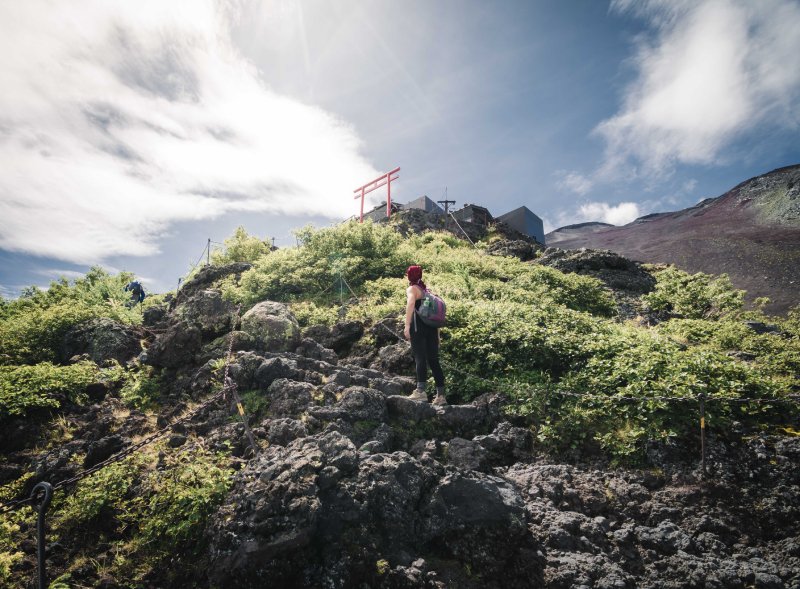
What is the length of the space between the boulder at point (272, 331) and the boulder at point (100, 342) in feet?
12.2

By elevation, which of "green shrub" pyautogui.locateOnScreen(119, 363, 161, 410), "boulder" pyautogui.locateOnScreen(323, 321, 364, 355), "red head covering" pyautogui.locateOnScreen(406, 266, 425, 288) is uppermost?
"red head covering" pyautogui.locateOnScreen(406, 266, 425, 288)

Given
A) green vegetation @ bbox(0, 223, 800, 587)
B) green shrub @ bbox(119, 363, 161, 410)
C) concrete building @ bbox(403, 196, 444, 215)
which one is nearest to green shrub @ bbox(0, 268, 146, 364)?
green vegetation @ bbox(0, 223, 800, 587)

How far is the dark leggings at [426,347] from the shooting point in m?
6.58

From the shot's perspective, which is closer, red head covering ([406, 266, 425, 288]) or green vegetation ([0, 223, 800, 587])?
green vegetation ([0, 223, 800, 587])

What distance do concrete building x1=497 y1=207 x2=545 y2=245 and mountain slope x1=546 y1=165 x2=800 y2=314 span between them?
1011 cm

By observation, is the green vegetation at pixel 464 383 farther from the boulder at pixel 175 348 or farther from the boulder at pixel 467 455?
the boulder at pixel 467 455

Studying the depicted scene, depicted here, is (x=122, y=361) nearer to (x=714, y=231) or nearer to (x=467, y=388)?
(x=467, y=388)

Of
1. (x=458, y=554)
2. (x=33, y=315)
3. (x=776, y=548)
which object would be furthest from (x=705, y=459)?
(x=33, y=315)

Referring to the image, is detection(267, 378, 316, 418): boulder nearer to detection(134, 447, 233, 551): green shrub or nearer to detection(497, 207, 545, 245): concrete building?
detection(134, 447, 233, 551): green shrub

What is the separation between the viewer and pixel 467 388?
281 inches

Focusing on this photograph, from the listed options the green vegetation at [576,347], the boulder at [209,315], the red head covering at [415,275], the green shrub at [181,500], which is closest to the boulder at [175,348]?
the boulder at [209,315]

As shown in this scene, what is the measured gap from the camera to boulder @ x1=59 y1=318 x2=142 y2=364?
9352mm

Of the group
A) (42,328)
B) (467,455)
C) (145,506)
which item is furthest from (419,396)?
(42,328)

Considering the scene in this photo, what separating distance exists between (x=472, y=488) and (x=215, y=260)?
65.5 ft
